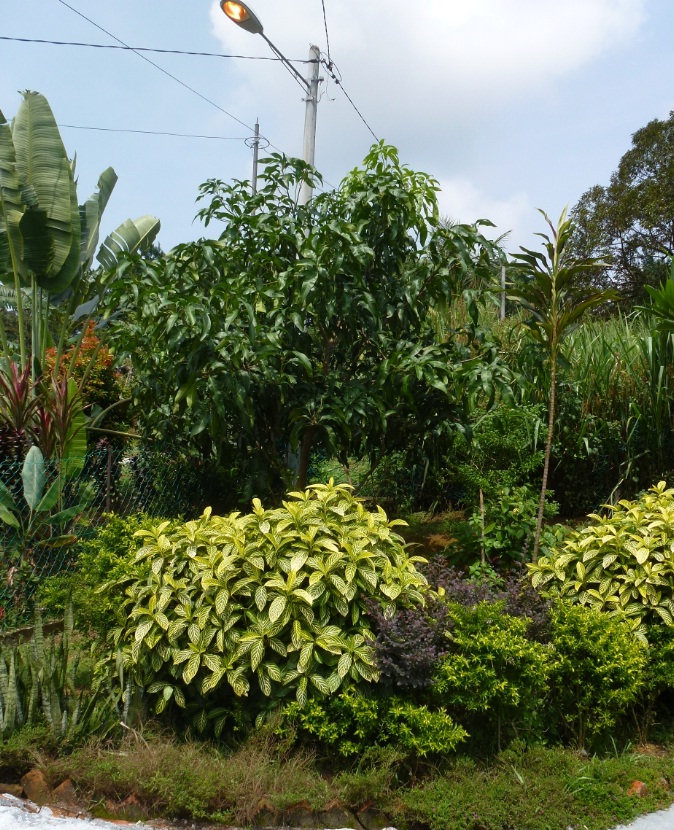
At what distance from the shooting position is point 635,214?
28.8m

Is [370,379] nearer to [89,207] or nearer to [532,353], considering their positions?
[532,353]

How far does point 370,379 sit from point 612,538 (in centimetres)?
235

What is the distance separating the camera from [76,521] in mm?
6410

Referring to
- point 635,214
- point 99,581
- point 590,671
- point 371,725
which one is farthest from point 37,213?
point 635,214

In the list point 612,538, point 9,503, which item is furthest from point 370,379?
point 9,503

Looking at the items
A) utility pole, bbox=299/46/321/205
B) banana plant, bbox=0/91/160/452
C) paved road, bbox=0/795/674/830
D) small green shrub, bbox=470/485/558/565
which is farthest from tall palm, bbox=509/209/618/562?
banana plant, bbox=0/91/160/452

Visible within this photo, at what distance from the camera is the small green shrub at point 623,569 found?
15.5 feet

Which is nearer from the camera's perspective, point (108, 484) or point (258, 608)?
point (258, 608)

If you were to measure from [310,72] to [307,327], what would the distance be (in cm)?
389

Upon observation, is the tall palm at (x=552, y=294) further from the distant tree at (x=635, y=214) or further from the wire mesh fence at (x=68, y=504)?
the distant tree at (x=635, y=214)

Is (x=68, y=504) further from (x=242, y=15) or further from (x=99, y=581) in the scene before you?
(x=242, y=15)

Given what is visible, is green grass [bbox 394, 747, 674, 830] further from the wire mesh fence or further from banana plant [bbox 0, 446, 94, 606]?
banana plant [bbox 0, 446, 94, 606]

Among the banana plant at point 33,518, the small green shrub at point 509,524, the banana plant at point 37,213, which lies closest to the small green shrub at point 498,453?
the small green shrub at point 509,524

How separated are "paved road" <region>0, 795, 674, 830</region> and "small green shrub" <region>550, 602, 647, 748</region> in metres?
0.57
